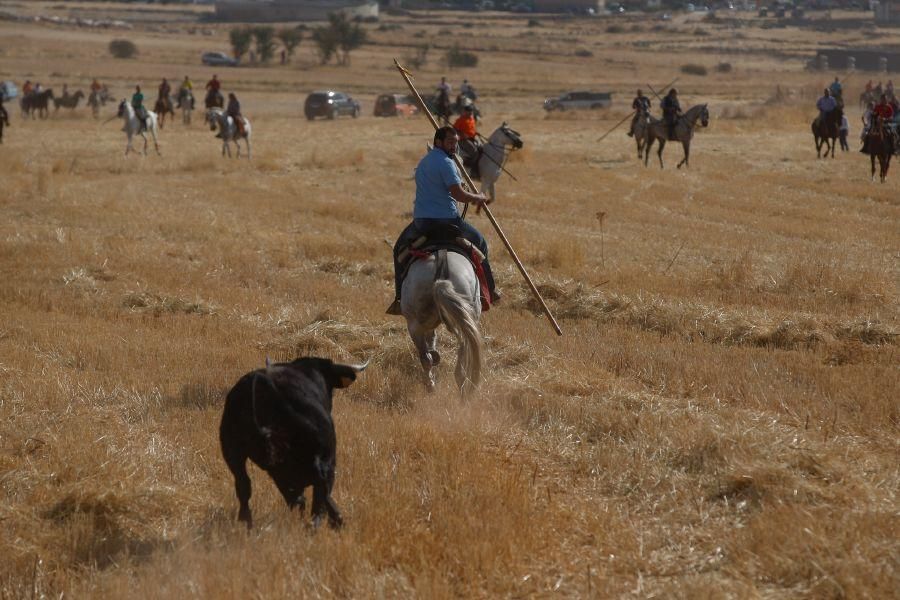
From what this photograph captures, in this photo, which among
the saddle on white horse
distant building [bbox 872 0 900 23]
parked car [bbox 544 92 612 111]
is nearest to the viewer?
the saddle on white horse

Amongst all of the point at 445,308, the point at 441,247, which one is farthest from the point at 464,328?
the point at 441,247

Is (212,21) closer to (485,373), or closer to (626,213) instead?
(626,213)

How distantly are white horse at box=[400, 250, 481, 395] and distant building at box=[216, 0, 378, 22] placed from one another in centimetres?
12040

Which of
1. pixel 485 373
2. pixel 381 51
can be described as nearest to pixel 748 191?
pixel 485 373

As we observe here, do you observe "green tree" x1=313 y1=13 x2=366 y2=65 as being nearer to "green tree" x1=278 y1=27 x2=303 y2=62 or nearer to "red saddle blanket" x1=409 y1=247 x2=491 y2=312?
"green tree" x1=278 y1=27 x2=303 y2=62

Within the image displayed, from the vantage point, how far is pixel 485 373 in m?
9.68

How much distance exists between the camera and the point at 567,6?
14462 centimetres

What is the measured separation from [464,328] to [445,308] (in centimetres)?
20

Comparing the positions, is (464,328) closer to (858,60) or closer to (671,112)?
(671,112)

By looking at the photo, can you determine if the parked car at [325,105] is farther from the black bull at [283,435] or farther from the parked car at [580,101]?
the black bull at [283,435]

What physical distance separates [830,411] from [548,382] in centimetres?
203

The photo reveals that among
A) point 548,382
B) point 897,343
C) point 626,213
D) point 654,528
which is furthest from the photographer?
point 626,213

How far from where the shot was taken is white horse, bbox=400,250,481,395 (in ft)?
27.6

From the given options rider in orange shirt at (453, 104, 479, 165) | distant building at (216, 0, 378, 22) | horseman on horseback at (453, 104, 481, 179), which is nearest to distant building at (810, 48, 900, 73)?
distant building at (216, 0, 378, 22)
